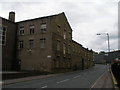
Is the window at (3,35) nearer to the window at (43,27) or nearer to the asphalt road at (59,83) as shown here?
the window at (43,27)

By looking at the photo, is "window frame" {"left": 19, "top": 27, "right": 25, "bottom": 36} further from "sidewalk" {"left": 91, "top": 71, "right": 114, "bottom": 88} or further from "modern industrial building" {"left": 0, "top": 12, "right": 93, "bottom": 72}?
"sidewalk" {"left": 91, "top": 71, "right": 114, "bottom": 88}

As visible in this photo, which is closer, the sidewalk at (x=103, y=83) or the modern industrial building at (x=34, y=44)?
the sidewalk at (x=103, y=83)

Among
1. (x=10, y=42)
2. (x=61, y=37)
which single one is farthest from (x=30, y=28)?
(x=61, y=37)

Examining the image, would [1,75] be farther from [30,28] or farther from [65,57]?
[65,57]

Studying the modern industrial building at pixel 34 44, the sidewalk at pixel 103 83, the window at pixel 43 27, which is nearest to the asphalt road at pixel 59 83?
the sidewalk at pixel 103 83

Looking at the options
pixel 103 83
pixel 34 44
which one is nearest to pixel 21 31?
pixel 34 44

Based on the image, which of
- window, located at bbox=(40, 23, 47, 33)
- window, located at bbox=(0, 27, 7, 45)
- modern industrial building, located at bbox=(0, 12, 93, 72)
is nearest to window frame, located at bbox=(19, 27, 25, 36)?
modern industrial building, located at bbox=(0, 12, 93, 72)

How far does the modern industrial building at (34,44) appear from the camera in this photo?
3164cm

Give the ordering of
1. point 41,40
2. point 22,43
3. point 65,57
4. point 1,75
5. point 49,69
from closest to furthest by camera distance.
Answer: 1. point 1,75
2. point 49,69
3. point 41,40
4. point 22,43
5. point 65,57

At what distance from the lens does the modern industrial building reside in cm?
3164

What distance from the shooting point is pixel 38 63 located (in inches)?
1254

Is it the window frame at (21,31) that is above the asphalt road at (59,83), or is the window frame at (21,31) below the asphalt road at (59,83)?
above

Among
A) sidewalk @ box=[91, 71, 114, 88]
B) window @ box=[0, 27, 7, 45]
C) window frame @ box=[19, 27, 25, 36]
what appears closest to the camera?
sidewalk @ box=[91, 71, 114, 88]

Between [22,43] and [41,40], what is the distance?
5.30 m
